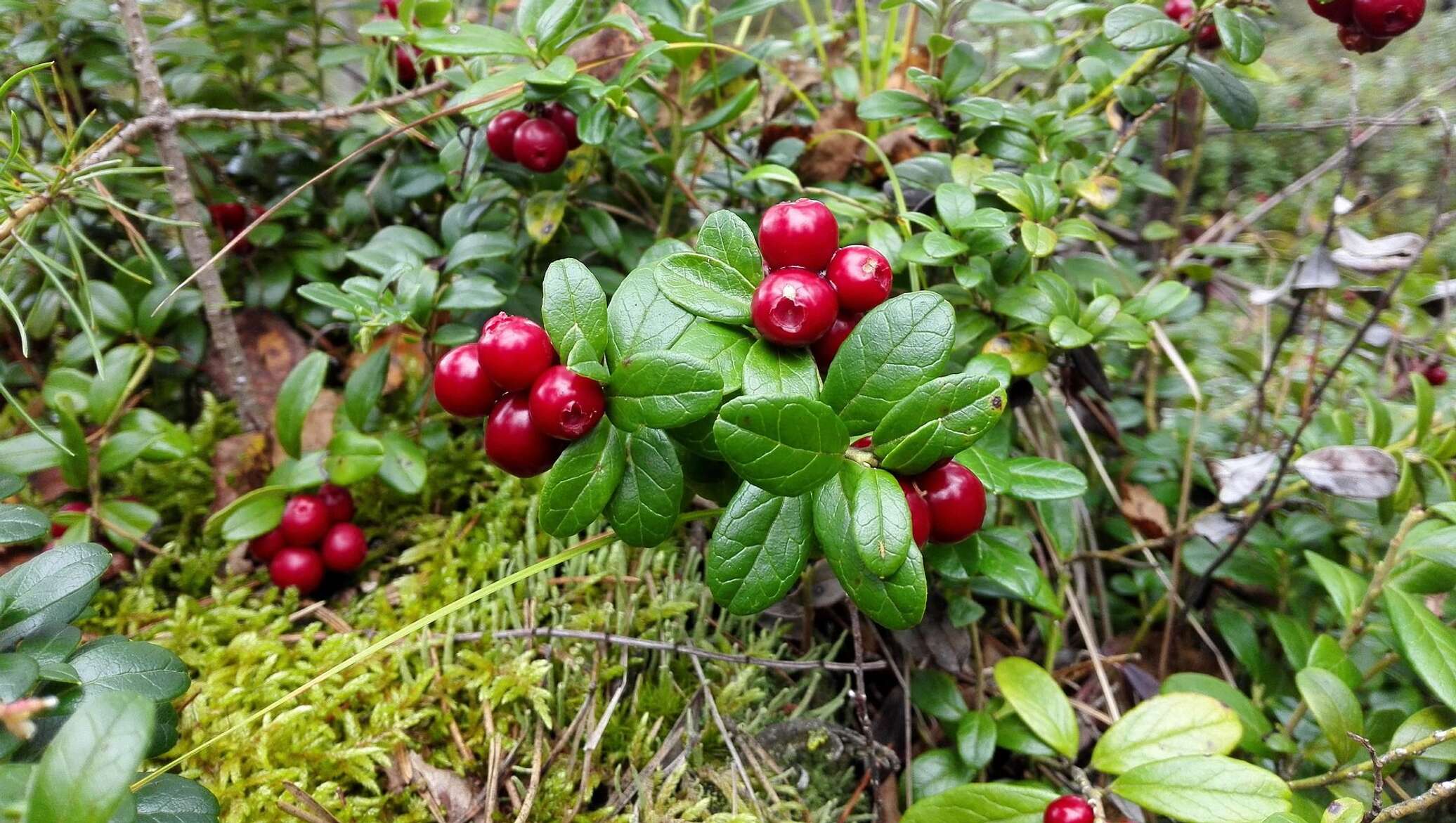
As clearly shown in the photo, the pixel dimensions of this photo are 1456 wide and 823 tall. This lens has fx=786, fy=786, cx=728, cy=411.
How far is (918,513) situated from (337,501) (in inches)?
46.9

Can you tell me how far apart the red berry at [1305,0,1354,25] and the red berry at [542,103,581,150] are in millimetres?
1312

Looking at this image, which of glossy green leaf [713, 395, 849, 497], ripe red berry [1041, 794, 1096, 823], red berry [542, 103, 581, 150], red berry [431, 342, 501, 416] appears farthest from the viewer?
red berry [542, 103, 581, 150]

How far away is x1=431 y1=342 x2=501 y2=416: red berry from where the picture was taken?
38.2 inches

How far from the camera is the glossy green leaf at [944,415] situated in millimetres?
842

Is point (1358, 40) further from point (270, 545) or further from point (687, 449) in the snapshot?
point (270, 545)

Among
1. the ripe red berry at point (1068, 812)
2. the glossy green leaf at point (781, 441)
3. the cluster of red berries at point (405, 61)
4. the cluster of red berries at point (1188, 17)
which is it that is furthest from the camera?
the cluster of red berries at point (405, 61)

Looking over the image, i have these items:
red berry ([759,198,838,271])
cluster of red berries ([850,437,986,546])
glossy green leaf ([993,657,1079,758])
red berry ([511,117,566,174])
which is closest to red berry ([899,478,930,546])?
cluster of red berries ([850,437,986,546])

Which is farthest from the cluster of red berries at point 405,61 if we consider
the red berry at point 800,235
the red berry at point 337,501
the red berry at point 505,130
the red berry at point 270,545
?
the red berry at point 800,235

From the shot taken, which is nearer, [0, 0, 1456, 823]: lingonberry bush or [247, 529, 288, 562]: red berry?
[0, 0, 1456, 823]: lingonberry bush

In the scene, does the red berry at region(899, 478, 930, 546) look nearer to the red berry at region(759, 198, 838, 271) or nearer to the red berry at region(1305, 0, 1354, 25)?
the red berry at region(759, 198, 838, 271)

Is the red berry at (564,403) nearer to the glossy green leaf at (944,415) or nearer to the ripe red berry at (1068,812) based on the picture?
the glossy green leaf at (944,415)

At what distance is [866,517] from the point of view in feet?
2.71

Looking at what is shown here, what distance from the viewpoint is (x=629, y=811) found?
1.17 meters

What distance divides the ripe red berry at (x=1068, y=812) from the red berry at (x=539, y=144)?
52.7 inches
